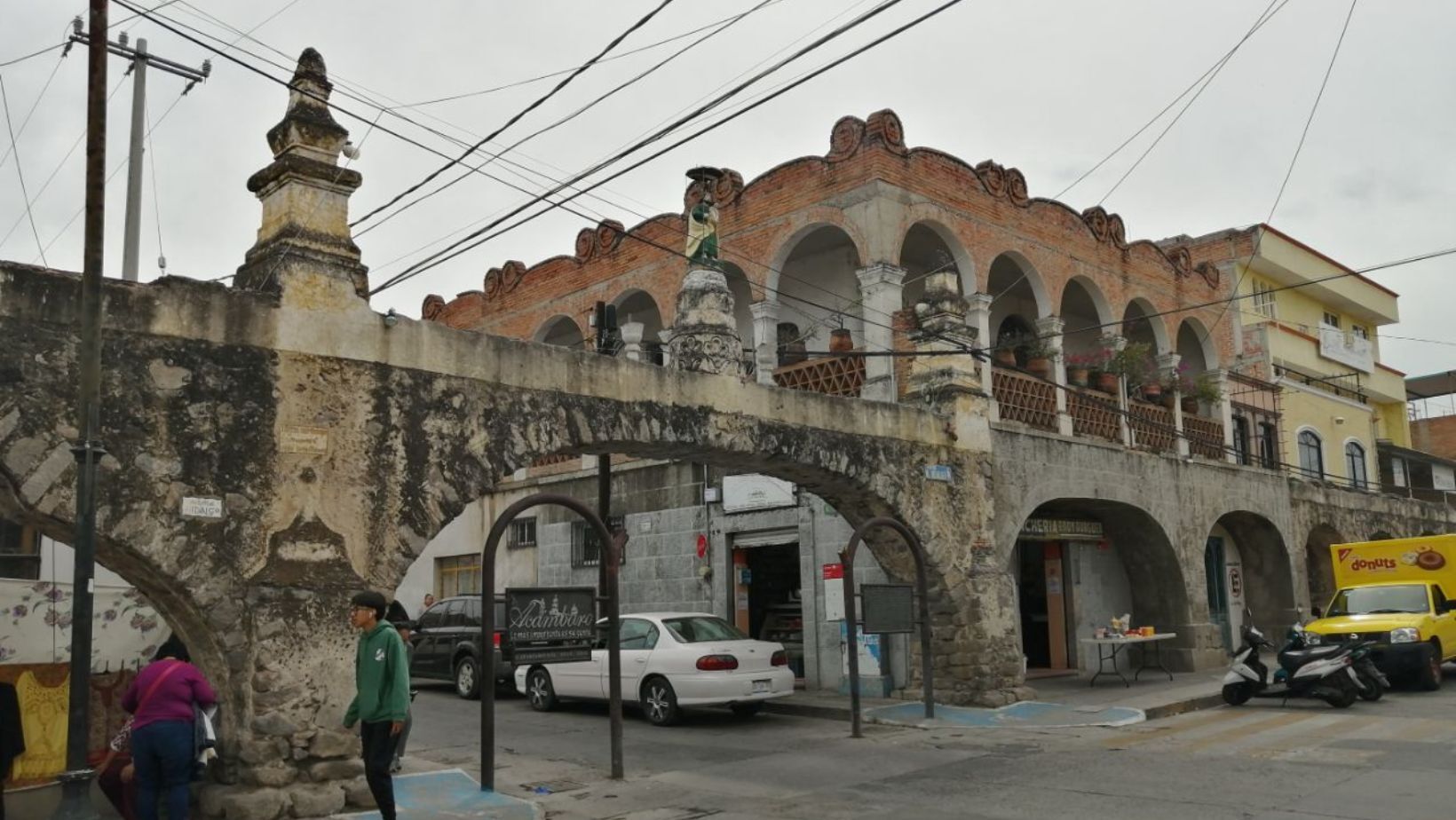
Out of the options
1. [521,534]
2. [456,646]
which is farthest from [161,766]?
[521,534]

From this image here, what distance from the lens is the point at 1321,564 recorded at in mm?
27016

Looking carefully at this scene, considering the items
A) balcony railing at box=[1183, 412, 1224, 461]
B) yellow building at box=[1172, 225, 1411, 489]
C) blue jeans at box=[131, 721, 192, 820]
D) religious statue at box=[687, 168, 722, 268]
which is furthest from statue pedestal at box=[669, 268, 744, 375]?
yellow building at box=[1172, 225, 1411, 489]

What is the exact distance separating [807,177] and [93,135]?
41.7ft

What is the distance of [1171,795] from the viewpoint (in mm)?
8664

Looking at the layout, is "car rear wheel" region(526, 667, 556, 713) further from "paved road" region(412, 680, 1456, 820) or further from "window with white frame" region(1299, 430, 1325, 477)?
"window with white frame" region(1299, 430, 1325, 477)

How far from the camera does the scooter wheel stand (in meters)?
15.0

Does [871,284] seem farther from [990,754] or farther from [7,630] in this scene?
[7,630]

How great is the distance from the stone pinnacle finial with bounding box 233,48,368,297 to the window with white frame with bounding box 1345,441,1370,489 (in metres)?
28.8

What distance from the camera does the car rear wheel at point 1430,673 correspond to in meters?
16.2

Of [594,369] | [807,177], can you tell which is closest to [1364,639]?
[807,177]

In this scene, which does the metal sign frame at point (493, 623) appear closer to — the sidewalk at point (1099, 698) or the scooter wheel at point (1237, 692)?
the sidewalk at point (1099, 698)

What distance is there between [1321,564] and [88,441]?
27553 millimetres

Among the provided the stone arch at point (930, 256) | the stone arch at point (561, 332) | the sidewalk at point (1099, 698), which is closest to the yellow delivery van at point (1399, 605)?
the sidewalk at point (1099, 698)

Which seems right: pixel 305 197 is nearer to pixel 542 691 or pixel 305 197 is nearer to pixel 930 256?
pixel 542 691
